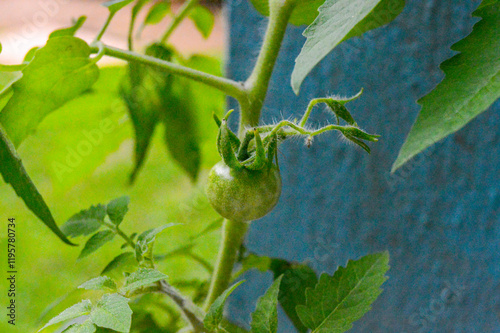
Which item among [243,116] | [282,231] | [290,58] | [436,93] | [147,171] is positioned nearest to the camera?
[436,93]

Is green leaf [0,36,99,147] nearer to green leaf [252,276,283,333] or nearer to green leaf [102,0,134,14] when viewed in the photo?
green leaf [102,0,134,14]

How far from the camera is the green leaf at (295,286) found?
0.41 meters

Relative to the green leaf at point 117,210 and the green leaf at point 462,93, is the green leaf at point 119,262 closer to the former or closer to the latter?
the green leaf at point 117,210

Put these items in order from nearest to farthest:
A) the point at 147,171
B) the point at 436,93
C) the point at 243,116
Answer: the point at 436,93 → the point at 243,116 → the point at 147,171

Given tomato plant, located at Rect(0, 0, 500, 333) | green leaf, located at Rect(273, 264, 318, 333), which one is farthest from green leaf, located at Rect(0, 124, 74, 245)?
green leaf, located at Rect(273, 264, 318, 333)

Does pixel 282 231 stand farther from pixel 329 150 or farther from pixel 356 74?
pixel 356 74

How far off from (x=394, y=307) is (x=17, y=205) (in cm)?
109

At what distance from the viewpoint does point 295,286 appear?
16.4 inches

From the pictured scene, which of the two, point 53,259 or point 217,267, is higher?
point 217,267

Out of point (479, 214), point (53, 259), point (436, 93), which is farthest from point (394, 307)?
point (53, 259)

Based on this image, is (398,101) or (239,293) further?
(239,293)

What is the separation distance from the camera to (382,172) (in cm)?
55

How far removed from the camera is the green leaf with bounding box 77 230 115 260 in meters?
0.35

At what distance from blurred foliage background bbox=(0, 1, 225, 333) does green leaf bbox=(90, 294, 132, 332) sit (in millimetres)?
118
